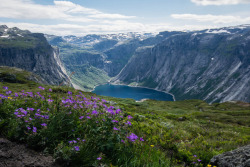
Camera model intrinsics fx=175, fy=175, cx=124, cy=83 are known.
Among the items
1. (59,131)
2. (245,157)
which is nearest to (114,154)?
(59,131)

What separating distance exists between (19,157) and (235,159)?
25.2 feet

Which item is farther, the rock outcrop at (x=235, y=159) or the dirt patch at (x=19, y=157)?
the rock outcrop at (x=235, y=159)

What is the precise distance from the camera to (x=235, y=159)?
22.4 ft

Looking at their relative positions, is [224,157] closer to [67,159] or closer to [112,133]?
[112,133]

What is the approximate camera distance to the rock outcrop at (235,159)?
6445 mm

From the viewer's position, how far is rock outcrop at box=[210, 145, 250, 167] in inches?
254

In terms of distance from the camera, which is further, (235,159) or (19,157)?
(235,159)

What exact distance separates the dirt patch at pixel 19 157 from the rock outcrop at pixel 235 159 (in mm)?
6394

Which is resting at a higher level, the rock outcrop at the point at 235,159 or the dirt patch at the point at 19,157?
the dirt patch at the point at 19,157

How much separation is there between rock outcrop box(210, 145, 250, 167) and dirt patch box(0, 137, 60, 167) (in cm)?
639

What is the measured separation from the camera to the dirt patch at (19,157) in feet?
16.3

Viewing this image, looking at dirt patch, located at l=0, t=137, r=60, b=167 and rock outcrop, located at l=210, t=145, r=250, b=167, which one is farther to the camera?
rock outcrop, located at l=210, t=145, r=250, b=167

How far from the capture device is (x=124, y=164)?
19.1ft

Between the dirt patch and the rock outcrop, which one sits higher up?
the dirt patch
